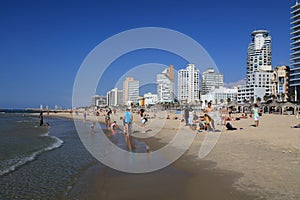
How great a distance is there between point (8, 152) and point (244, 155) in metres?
8.51

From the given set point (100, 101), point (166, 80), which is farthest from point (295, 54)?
point (100, 101)

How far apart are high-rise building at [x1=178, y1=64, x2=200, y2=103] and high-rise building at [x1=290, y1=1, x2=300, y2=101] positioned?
55.2 metres

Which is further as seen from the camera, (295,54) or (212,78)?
(212,78)

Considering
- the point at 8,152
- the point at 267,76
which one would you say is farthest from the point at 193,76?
the point at 8,152

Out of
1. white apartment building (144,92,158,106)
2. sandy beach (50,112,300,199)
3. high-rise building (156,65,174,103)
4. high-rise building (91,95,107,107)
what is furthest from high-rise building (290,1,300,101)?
high-rise building (91,95,107,107)

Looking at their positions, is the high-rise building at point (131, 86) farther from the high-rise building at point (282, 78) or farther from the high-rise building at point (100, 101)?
the high-rise building at point (100, 101)

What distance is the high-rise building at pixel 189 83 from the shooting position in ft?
443

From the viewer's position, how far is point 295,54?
84.1m

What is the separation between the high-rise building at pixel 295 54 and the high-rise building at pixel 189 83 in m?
55.2

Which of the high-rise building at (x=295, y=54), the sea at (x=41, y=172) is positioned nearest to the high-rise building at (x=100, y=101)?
the high-rise building at (x=295, y=54)

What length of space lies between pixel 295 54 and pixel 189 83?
6254 cm

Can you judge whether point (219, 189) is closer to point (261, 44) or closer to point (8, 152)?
point (8, 152)

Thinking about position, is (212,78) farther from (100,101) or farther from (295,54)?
(295,54)

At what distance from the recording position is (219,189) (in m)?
4.88
